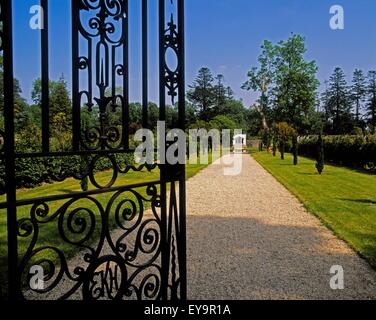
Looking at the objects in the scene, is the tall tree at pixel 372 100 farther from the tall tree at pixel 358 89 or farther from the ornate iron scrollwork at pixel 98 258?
the ornate iron scrollwork at pixel 98 258

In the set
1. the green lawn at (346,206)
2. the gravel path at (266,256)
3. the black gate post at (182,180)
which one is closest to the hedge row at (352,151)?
the green lawn at (346,206)

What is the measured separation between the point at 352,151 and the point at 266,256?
18.0 metres

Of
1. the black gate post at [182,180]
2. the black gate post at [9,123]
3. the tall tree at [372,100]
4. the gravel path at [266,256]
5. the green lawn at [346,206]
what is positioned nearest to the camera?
the black gate post at [9,123]

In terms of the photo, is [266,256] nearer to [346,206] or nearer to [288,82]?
[346,206]

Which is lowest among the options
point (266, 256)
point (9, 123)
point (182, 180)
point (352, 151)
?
point (266, 256)

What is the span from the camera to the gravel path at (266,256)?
12.1ft

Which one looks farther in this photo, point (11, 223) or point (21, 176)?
point (21, 176)

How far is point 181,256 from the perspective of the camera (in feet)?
8.18

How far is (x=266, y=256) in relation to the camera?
4812 millimetres

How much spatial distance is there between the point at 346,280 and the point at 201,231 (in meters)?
2.82

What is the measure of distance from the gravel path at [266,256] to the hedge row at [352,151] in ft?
37.4

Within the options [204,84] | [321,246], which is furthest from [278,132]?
[204,84]

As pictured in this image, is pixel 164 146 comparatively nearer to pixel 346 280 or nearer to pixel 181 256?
pixel 181 256

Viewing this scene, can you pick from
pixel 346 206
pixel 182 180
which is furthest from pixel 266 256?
pixel 346 206
